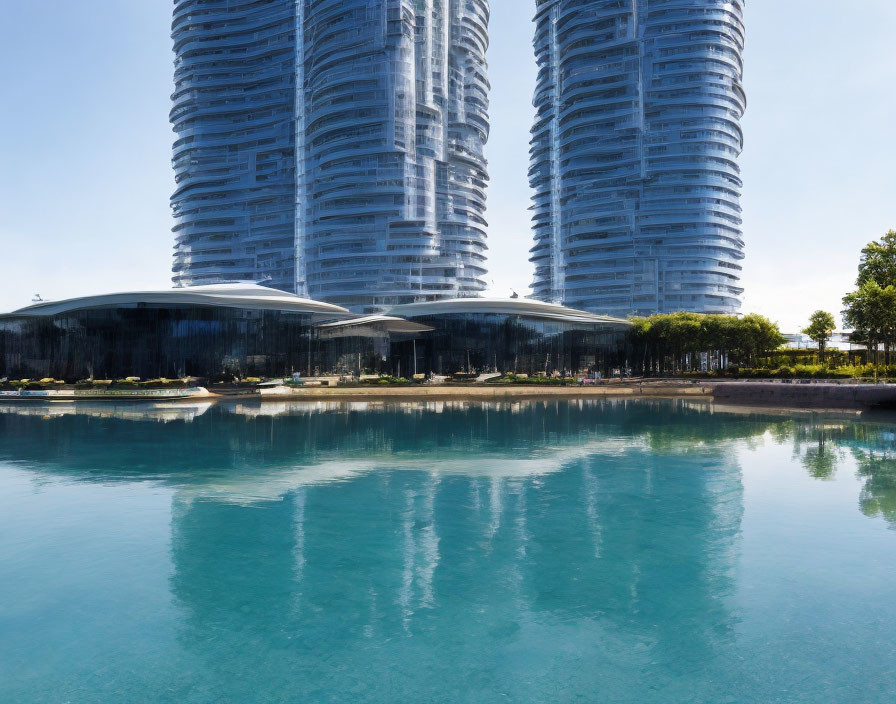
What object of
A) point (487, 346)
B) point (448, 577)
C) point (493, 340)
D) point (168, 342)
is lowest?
point (448, 577)

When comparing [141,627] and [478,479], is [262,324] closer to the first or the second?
[478,479]

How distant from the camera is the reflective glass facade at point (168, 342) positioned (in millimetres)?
76188

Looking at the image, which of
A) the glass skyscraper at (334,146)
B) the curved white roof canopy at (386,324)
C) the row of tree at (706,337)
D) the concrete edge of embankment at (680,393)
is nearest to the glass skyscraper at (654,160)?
the glass skyscraper at (334,146)

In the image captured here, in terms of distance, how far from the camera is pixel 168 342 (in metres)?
76.1

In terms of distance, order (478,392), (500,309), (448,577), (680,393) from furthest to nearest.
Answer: (500,309) < (680,393) < (478,392) < (448,577)

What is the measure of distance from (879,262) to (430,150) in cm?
10225

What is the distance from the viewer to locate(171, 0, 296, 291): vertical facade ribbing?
167875 mm

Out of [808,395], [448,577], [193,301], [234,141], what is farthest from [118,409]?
[234,141]

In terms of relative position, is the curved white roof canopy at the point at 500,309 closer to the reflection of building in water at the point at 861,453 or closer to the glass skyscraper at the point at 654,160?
the reflection of building in water at the point at 861,453

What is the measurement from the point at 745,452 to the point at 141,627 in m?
26.4

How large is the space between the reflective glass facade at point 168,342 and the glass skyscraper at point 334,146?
58.5m

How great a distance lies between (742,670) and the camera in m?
10.0

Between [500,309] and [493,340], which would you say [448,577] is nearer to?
[493,340]

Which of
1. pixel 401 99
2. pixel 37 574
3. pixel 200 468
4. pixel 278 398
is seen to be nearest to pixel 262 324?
pixel 278 398
